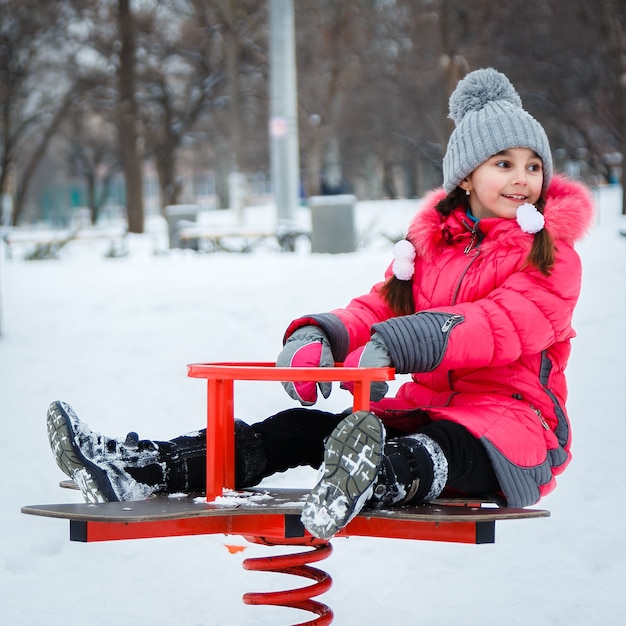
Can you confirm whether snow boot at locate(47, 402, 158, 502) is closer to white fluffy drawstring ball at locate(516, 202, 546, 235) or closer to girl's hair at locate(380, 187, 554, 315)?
girl's hair at locate(380, 187, 554, 315)

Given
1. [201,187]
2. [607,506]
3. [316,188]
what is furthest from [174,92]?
[201,187]

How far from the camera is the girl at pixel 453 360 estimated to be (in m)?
2.66

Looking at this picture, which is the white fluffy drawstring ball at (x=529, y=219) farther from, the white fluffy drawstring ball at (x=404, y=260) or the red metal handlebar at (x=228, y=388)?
the red metal handlebar at (x=228, y=388)

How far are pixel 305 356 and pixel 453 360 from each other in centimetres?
41

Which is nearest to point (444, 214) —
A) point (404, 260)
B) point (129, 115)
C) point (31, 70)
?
point (404, 260)

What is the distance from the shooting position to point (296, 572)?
299 centimetres

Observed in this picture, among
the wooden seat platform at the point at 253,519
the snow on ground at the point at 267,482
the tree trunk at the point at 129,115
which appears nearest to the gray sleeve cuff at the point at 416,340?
the wooden seat platform at the point at 253,519

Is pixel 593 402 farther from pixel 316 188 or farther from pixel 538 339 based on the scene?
pixel 316 188

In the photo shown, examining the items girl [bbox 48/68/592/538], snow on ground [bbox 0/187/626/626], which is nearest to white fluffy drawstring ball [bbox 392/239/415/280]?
girl [bbox 48/68/592/538]

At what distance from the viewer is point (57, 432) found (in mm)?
2771

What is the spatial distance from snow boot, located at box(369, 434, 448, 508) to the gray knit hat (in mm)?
928

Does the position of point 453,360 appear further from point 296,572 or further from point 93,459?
point 93,459

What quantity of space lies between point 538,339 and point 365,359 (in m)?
0.52

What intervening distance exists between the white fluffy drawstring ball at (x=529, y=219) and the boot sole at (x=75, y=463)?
1366 millimetres
